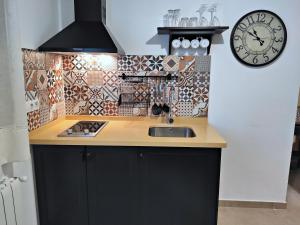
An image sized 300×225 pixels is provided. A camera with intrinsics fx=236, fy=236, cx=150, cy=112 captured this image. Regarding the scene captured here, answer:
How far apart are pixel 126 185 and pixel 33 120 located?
0.91m

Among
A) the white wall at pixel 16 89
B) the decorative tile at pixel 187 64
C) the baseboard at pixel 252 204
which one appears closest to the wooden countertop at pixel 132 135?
the white wall at pixel 16 89

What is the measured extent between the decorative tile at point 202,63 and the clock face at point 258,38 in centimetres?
25

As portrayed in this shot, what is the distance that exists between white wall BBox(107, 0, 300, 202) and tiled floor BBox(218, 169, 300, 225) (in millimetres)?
146

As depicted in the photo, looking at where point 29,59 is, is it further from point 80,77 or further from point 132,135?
point 132,135

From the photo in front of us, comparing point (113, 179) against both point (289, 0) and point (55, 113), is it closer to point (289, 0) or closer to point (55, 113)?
point (55, 113)

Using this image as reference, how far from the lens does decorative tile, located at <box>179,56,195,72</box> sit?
7.42ft

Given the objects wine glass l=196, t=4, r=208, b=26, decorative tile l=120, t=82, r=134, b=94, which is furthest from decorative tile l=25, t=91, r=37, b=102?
wine glass l=196, t=4, r=208, b=26

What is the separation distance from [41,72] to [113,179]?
107 centimetres

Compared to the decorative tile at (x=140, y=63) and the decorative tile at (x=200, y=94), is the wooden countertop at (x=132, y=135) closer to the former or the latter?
the decorative tile at (x=200, y=94)

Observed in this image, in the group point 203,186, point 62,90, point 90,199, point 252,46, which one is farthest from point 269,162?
point 62,90

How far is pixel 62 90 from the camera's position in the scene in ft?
7.79

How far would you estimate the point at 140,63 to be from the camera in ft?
7.57

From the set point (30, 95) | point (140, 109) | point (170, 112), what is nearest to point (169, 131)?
point (170, 112)

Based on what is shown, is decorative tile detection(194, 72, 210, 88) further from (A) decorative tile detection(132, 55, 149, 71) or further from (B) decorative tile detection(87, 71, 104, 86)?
(B) decorative tile detection(87, 71, 104, 86)
